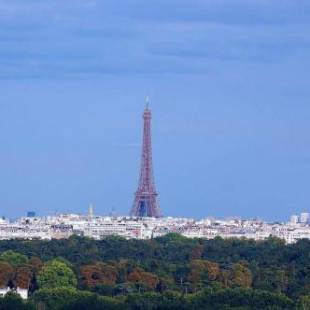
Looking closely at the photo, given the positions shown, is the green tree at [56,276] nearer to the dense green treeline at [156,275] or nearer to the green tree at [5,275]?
the dense green treeline at [156,275]

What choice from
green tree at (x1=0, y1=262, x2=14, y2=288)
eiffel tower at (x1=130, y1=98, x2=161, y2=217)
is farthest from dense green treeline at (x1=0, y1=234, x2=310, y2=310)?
eiffel tower at (x1=130, y1=98, x2=161, y2=217)

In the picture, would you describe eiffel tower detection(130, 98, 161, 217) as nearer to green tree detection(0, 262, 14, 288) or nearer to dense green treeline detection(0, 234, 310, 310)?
dense green treeline detection(0, 234, 310, 310)

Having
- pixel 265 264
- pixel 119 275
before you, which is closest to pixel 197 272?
pixel 119 275

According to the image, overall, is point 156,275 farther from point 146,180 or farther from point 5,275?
→ point 146,180

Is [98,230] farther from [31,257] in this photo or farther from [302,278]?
[302,278]

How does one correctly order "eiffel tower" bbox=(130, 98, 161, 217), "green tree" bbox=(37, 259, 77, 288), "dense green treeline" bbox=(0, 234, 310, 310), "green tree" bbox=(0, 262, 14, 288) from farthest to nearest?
1. "eiffel tower" bbox=(130, 98, 161, 217)
2. "green tree" bbox=(0, 262, 14, 288)
3. "green tree" bbox=(37, 259, 77, 288)
4. "dense green treeline" bbox=(0, 234, 310, 310)

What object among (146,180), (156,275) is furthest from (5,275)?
(146,180)

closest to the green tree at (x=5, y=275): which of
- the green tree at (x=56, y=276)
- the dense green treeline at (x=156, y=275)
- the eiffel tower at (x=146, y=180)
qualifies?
the dense green treeline at (x=156, y=275)
